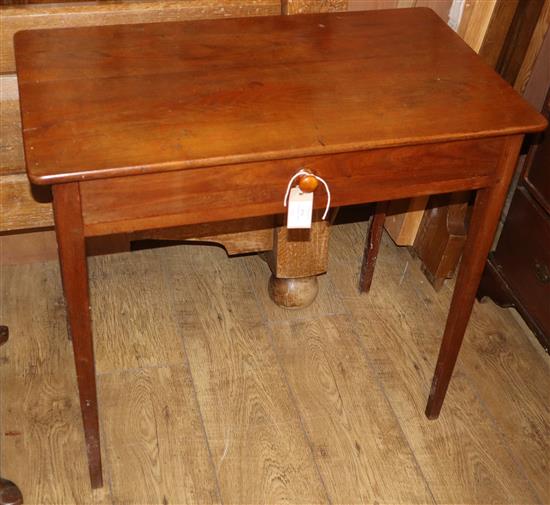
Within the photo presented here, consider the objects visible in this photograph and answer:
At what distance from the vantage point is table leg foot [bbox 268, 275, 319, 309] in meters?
2.03

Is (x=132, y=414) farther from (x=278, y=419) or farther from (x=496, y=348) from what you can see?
(x=496, y=348)

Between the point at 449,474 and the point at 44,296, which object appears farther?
the point at 44,296

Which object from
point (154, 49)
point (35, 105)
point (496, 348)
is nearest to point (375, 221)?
point (496, 348)

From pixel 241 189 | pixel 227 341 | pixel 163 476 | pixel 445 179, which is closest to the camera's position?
pixel 241 189

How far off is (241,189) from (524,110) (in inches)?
19.8

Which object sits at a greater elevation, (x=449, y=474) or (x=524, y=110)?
(x=524, y=110)

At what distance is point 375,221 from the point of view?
78.9 inches

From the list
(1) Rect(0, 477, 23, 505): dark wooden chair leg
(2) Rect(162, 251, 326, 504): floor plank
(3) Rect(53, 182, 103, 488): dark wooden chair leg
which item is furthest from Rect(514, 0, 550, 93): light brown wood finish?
(1) Rect(0, 477, 23, 505): dark wooden chair leg

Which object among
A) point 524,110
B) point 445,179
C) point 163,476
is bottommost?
point 163,476

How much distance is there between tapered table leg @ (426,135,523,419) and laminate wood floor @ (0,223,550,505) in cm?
14

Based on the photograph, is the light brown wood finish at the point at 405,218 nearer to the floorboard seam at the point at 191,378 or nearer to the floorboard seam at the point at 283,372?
the floorboard seam at the point at 283,372

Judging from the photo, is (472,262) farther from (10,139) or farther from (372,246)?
(10,139)

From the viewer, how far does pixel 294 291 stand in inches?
80.2

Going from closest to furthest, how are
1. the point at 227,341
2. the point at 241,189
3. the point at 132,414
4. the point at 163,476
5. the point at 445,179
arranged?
1. the point at 241,189
2. the point at 445,179
3. the point at 163,476
4. the point at 132,414
5. the point at 227,341
